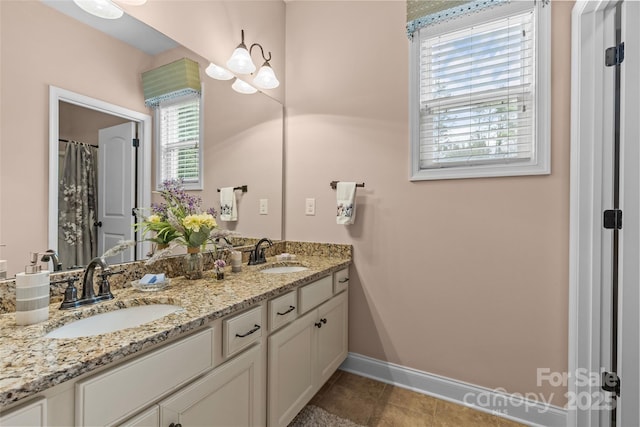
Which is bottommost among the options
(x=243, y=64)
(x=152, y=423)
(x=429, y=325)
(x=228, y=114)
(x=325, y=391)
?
(x=325, y=391)

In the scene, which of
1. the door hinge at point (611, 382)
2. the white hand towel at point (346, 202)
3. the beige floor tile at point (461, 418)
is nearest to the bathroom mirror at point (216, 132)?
the white hand towel at point (346, 202)

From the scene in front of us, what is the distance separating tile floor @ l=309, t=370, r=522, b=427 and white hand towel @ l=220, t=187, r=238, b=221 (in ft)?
4.17

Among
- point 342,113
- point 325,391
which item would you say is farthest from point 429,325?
point 342,113

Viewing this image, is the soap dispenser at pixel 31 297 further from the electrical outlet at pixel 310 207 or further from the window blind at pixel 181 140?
the electrical outlet at pixel 310 207

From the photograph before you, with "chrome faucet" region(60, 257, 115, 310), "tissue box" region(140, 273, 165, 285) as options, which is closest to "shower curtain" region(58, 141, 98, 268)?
"chrome faucet" region(60, 257, 115, 310)

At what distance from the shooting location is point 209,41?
179 cm

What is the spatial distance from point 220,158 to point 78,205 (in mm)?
862

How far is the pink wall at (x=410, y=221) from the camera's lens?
163 cm

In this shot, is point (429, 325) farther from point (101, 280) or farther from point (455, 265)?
point (101, 280)

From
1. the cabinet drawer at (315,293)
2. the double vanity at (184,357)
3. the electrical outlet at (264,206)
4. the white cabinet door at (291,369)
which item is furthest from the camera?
the electrical outlet at (264,206)

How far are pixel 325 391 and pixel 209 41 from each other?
2.30 meters

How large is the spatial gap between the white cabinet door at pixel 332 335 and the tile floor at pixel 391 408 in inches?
6.1

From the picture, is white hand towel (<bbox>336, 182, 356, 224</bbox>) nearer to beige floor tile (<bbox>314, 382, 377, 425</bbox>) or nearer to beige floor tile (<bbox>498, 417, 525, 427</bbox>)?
beige floor tile (<bbox>314, 382, 377, 425</bbox>)

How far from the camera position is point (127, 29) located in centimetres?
135
